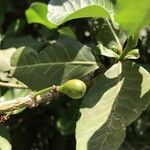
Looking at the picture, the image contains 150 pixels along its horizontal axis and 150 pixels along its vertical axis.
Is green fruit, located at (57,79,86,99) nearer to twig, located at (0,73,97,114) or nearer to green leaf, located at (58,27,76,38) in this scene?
twig, located at (0,73,97,114)

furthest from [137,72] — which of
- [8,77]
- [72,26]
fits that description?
[72,26]

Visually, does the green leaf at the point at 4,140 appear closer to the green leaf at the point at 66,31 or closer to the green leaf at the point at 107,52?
the green leaf at the point at 107,52

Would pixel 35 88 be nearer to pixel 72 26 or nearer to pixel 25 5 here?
pixel 72 26

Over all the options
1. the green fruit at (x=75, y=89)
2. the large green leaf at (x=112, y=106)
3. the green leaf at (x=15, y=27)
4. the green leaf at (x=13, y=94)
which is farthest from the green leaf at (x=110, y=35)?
the green leaf at (x=15, y=27)

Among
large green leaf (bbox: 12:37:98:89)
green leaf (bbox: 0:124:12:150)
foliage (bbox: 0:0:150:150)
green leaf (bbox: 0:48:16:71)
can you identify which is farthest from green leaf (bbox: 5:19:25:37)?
green leaf (bbox: 0:124:12:150)

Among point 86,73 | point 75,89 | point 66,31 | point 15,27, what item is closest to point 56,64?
point 86,73

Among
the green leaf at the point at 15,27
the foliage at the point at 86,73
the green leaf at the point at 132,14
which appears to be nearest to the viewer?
the green leaf at the point at 132,14
